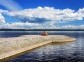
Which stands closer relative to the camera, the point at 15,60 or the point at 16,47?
the point at 15,60

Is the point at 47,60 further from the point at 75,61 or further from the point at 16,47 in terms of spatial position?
the point at 16,47

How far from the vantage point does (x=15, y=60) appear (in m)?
51.2

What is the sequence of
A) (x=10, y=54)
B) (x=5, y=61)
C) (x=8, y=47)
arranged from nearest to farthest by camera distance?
(x=5, y=61)
(x=10, y=54)
(x=8, y=47)

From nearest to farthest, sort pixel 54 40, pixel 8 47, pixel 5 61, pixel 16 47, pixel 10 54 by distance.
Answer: pixel 5 61 < pixel 10 54 < pixel 8 47 < pixel 16 47 < pixel 54 40

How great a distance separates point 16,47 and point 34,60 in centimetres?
1492

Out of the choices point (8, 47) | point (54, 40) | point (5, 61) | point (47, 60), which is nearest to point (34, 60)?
point (47, 60)

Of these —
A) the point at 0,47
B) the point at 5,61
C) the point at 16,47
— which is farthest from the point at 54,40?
the point at 5,61

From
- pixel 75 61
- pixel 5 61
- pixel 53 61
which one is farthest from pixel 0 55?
pixel 75 61

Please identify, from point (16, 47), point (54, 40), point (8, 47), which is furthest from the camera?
point (54, 40)

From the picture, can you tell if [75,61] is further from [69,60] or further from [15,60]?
[15,60]

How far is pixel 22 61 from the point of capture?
50594 mm

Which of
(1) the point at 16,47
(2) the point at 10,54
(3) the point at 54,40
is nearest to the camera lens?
(2) the point at 10,54

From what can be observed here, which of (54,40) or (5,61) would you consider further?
(54,40)

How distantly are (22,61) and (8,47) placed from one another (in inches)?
468
